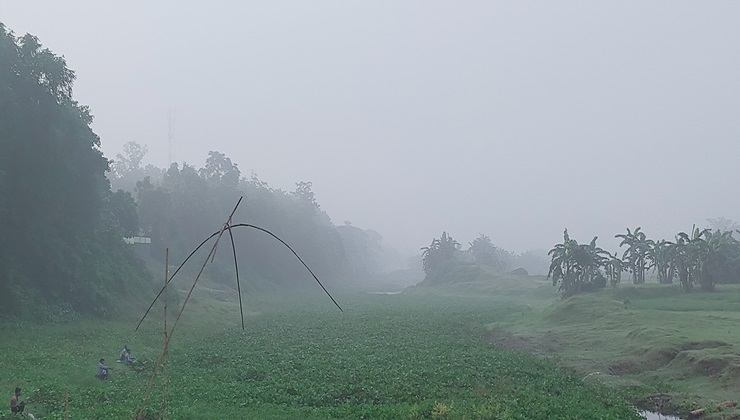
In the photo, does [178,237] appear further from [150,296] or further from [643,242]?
[643,242]

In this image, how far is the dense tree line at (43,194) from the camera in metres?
27.9

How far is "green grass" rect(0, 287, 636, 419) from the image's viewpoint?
15.5 metres

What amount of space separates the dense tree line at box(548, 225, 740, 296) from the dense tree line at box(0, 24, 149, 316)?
39514mm

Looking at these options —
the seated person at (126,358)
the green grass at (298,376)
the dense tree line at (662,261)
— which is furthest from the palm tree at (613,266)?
the seated person at (126,358)

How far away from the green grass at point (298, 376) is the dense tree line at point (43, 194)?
2.38 m

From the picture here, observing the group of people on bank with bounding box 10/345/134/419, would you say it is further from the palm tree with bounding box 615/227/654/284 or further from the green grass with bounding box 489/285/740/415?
the palm tree with bounding box 615/227/654/284

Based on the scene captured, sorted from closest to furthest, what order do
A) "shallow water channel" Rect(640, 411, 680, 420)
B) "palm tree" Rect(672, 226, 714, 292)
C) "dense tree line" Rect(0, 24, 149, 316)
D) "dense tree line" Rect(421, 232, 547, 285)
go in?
"shallow water channel" Rect(640, 411, 680, 420)
"dense tree line" Rect(0, 24, 149, 316)
"palm tree" Rect(672, 226, 714, 292)
"dense tree line" Rect(421, 232, 547, 285)

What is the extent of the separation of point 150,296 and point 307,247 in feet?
216

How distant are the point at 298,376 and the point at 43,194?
19.5 meters

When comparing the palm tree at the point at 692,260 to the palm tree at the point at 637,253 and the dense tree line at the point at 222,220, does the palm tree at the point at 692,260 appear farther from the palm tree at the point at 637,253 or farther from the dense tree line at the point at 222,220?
the dense tree line at the point at 222,220

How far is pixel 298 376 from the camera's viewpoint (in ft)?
67.2

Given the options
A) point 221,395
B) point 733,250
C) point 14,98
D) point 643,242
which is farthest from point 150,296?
point 733,250

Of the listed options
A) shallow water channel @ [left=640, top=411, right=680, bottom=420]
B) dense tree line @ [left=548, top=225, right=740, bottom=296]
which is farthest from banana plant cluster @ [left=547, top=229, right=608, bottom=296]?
shallow water channel @ [left=640, top=411, right=680, bottom=420]

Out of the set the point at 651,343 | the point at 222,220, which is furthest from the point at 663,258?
the point at 222,220
